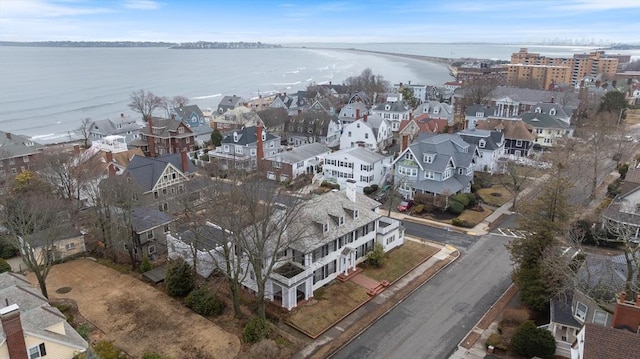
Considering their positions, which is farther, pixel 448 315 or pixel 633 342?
pixel 448 315

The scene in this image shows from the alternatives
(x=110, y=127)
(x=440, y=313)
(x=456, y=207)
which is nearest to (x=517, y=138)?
(x=456, y=207)

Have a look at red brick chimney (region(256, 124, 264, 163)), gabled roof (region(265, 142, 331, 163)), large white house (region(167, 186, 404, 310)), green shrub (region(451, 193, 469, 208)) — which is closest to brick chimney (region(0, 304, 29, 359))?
large white house (region(167, 186, 404, 310))

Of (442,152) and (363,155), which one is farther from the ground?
(442,152)

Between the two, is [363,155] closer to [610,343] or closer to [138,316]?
[138,316]

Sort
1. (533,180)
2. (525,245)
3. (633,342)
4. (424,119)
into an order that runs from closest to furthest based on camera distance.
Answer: (633,342) < (525,245) < (533,180) < (424,119)

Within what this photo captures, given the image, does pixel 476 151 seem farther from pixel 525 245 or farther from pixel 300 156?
pixel 525 245

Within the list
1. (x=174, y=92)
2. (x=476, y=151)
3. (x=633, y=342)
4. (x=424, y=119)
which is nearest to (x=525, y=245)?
(x=633, y=342)

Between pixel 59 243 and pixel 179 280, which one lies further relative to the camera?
pixel 59 243

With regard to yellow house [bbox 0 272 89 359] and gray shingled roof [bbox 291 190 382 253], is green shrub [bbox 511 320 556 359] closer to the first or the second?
gray shingled roof [bbox 291 190 382 253]
